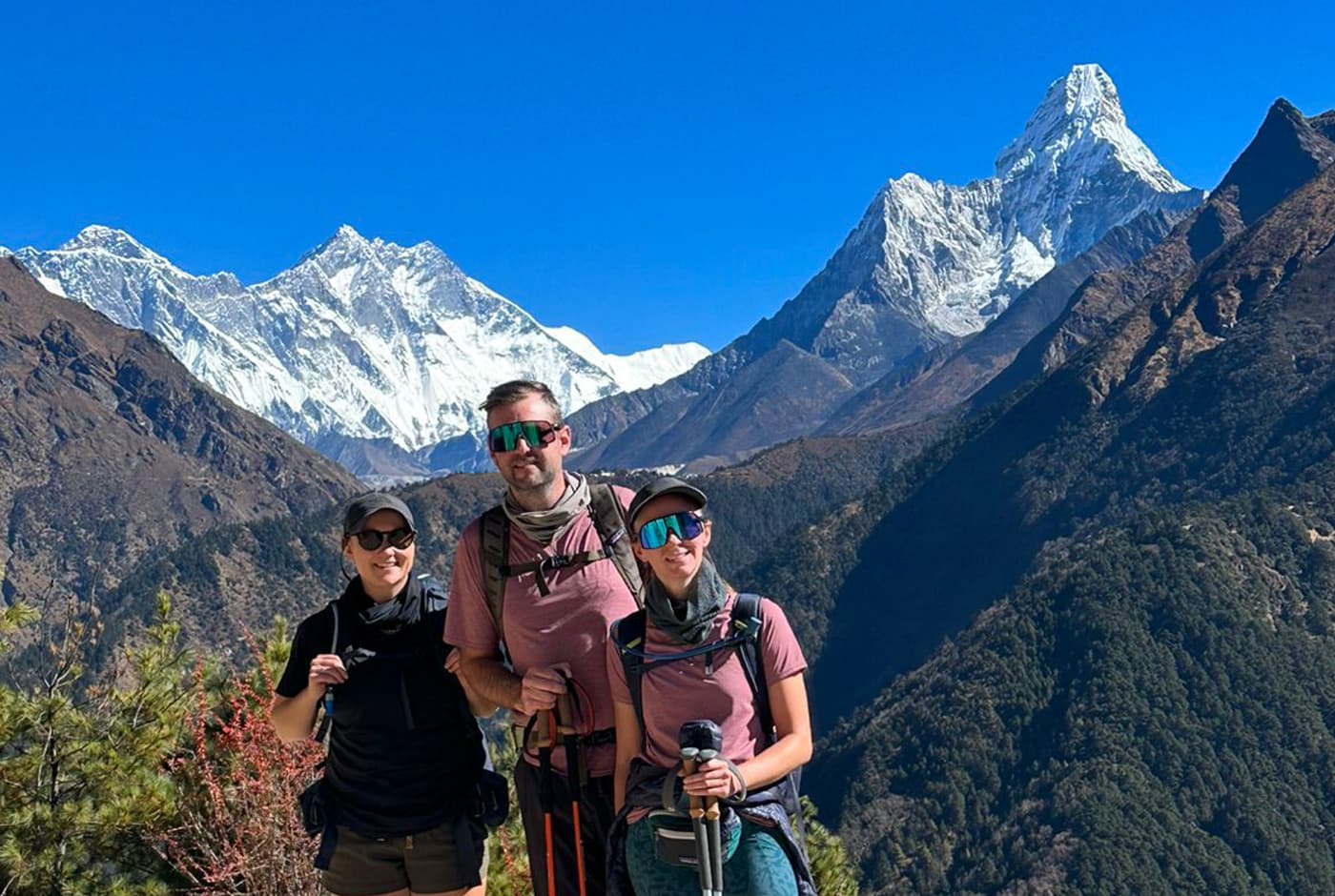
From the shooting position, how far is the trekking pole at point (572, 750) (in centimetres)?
727

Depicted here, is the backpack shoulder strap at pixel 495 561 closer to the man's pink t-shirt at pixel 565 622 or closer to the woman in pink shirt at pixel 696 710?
the man's pink t-shirt at pixel 565 622

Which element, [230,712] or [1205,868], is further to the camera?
[1205,868]

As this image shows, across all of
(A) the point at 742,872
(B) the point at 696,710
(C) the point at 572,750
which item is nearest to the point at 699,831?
(A) the point at 742,872

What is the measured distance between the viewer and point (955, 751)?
634 feet

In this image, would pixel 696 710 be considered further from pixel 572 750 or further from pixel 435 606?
pixel 435 606

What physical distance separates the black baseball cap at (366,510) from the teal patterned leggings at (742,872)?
2488 millimetres

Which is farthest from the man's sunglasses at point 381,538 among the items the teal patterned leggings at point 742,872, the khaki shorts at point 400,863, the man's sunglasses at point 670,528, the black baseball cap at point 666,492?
the teal patterned leggings at point 742,872

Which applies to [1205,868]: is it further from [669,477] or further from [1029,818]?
[669,477]

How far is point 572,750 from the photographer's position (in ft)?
24.0

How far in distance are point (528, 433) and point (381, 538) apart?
1132mm

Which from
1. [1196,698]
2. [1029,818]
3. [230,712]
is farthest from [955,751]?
[230,712]

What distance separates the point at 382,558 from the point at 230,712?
4691 millimetres

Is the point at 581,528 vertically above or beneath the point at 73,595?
beneath

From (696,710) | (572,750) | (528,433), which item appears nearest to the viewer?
(696,710)
